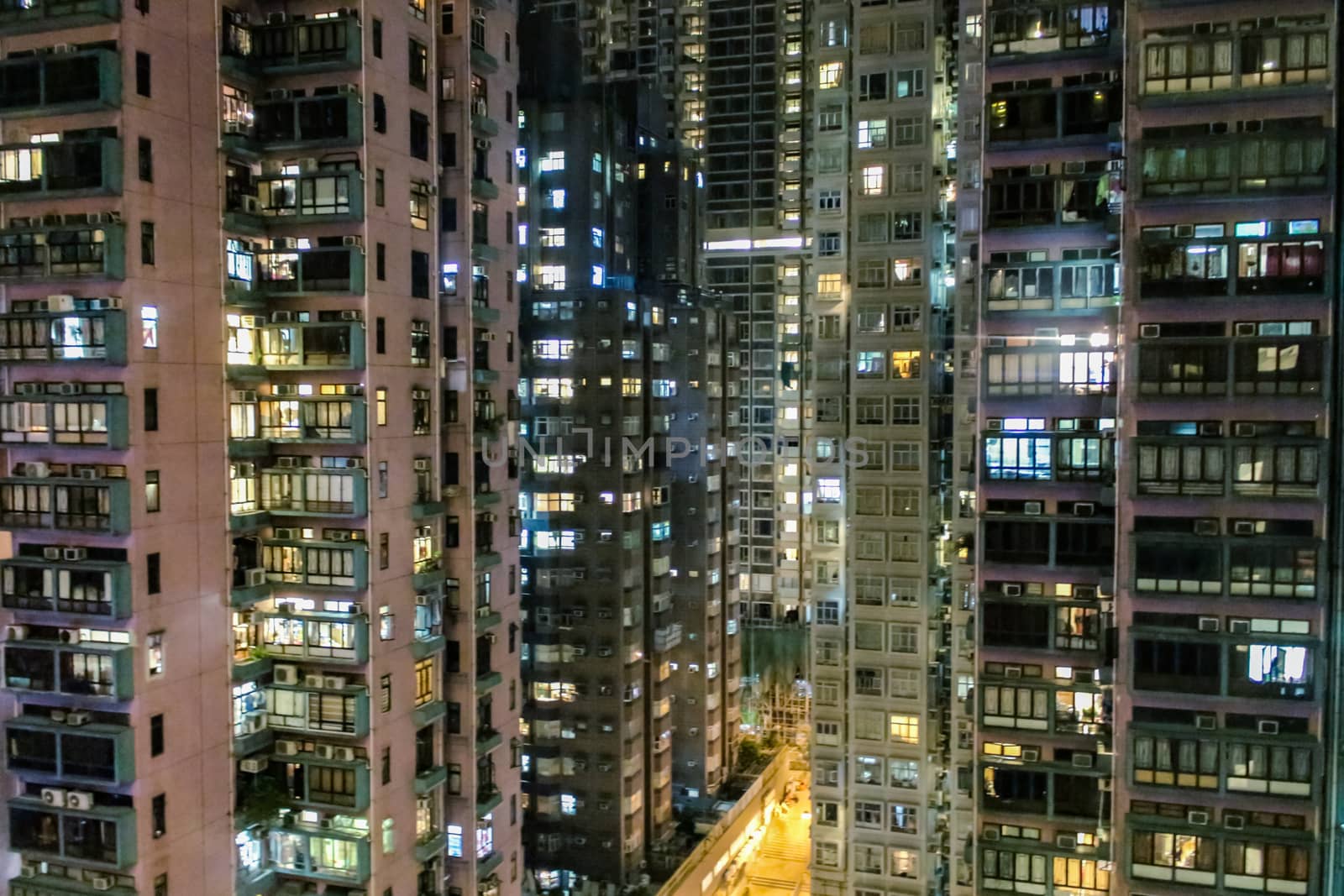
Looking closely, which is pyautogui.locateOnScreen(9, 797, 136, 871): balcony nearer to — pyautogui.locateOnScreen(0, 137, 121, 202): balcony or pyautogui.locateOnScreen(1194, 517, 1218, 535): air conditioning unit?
pyautogui.locateOnScreen(0, 137, 121, 202): balcony

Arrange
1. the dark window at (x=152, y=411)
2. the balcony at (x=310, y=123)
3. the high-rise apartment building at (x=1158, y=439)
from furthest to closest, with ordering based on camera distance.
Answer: the balcony at (x=310, y=123), the dark window at (x=152, y=411), the high-rise apartment building at (x=1158, y=439)

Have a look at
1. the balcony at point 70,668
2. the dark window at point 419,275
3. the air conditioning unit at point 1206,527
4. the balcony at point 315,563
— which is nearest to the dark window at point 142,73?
the dark window at point 419,275

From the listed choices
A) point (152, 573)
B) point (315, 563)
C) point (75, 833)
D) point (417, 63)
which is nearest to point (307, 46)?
point (417, 63)

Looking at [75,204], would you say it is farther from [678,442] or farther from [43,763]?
[678,442]

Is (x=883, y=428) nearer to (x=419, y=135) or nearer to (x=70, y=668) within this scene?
(x=419, y=135)

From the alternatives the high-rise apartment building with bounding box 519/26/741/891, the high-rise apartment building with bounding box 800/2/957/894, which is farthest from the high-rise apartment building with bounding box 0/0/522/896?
the high-rise apartment building with bounding box 800/2/957/894

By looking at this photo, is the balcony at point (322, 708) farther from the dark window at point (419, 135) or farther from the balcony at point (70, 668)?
the dark window at point (419, 135)
